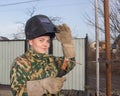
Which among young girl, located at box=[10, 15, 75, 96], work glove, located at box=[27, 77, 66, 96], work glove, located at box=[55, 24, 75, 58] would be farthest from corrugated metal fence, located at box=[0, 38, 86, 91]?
work glove, located at box=[27, 77, 66, 96]

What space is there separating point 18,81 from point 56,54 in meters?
10.4

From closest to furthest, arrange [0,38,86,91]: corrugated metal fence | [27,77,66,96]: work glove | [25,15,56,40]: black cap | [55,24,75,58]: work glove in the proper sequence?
[27,77,66,96]: work glove < [25,15,56,40]: black cap < [55,24,75,58]: work glove < [0,38,86,91]: corrugated metal fence

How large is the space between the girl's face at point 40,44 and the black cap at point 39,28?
36mm

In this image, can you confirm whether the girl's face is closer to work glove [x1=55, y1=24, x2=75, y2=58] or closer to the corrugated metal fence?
work glove [x1=55, y1=24, x2=75, y2=58]

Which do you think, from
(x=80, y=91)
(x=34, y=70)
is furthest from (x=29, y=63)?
(x=80, y=91)

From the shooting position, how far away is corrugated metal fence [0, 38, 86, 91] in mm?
12609

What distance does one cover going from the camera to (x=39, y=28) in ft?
9.50

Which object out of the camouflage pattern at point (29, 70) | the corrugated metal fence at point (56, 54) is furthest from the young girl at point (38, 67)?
Result: the corrugated metal fence at point (56, 54)

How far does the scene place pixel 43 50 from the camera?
2.90 meters

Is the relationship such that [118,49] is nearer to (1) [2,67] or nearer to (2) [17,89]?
Answer: (1) [2,67]

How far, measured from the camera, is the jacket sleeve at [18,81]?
2744 millimetres

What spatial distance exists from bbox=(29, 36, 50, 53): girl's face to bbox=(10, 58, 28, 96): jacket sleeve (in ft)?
0.65

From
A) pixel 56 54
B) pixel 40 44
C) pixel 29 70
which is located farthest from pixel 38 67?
pixel 56 54

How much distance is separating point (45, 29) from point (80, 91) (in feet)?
32.1
